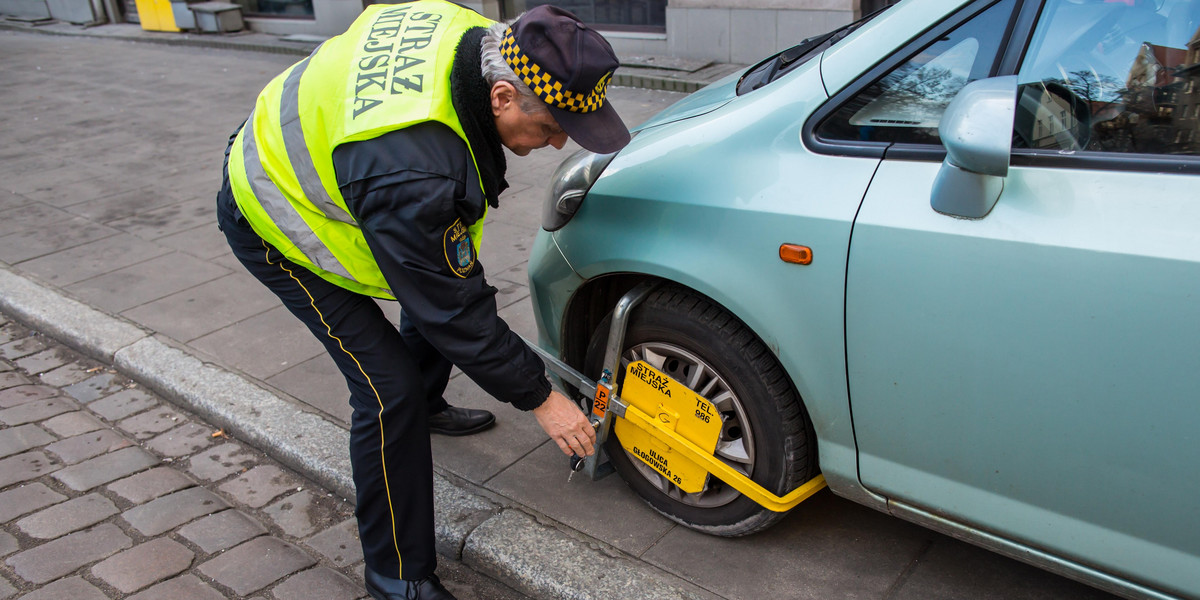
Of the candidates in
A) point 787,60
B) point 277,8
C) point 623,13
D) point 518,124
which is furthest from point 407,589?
point 277,8

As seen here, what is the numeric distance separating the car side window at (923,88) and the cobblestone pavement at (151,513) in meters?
1.58

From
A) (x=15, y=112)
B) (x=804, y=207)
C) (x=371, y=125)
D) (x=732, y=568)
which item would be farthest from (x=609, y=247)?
(x=15, y=112)

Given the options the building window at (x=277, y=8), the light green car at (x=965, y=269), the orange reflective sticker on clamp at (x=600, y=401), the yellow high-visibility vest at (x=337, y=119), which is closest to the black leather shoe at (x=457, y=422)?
the orange reflective sticker on clamp at (x=600, y=401)

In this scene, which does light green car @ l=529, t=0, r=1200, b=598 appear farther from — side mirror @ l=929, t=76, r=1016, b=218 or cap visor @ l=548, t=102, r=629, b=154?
cap visor @ l=548, t=102, r=629, b=154

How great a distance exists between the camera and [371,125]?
2010 millimetres

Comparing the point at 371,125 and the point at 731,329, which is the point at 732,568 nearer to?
the point at 731,329

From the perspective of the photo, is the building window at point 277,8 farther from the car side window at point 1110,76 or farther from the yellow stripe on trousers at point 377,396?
the car side window at point 1110,76

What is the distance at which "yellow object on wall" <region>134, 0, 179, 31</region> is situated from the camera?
14398 millimetres

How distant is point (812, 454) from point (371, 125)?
1.38 metres

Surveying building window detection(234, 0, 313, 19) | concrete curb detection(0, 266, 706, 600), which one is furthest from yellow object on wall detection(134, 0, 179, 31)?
concrete curb detection(0, 266, 706, 600)

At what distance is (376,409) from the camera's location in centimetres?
245

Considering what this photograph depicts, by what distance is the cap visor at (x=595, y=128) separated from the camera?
2064mm

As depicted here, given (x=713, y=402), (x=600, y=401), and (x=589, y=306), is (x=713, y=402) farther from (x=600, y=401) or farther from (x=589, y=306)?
(x=589, y=306)

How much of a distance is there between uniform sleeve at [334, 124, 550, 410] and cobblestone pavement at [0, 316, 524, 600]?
87 centimetres
